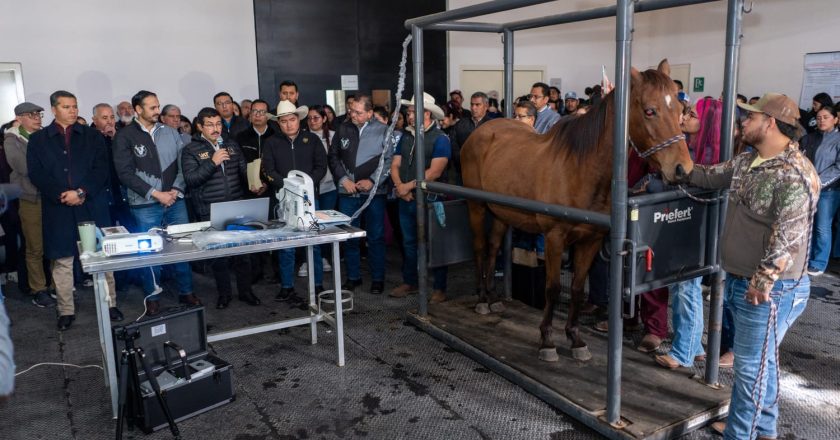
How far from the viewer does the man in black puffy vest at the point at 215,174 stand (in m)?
4.81

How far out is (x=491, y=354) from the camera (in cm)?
389

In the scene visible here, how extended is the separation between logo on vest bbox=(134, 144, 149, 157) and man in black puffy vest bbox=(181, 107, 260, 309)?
0.32 m

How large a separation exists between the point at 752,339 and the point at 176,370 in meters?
2.87

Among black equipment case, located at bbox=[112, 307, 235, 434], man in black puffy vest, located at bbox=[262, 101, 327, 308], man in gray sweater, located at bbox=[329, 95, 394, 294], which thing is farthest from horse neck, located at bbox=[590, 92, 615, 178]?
man in black puffy vest, located at bbox=[262, 101, 327, 308]

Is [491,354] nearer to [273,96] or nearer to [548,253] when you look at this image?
[548,253]

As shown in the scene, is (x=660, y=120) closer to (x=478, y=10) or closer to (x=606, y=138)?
(x=606, y=138)

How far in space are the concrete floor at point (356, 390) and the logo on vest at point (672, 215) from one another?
109cm

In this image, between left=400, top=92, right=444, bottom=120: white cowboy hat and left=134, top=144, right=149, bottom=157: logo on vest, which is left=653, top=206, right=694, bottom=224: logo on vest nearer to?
left=400, top=92, right=444, bottom=120: white cowboy hat

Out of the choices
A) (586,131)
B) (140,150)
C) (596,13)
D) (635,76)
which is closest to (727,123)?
(635,76)

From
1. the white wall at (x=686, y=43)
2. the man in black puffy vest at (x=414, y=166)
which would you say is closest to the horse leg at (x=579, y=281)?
the man in black puffy vest at (x=414, y=166)

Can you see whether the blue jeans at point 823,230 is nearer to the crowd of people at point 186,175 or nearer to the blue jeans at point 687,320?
the crowd of people at point 186,175

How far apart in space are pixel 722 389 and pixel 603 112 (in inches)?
65.1

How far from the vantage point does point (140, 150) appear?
4898 mm

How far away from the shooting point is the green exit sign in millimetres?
10789
